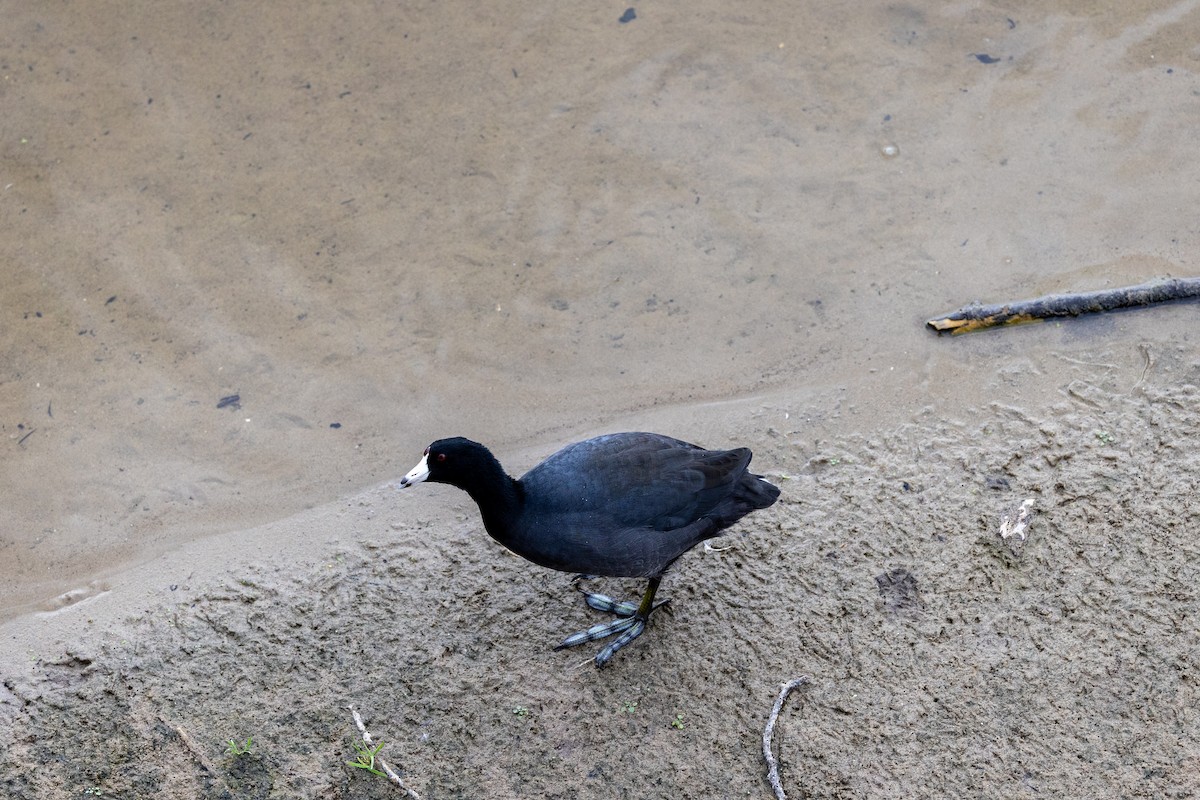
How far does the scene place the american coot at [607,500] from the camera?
11.6 ft

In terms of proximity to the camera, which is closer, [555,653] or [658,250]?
[555,653]

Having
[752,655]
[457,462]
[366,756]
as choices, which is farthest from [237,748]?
[752,655]

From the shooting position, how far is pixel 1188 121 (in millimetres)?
5410

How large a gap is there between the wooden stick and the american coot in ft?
4.89

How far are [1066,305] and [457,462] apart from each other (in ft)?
9.25

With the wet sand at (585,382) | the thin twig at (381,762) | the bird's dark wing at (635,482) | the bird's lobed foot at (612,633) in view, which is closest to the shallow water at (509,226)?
the wet sand at (585,382)

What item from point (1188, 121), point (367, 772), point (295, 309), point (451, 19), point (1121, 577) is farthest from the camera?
point (451, 19)

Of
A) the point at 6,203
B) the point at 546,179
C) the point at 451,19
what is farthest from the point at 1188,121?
the point at 6,203

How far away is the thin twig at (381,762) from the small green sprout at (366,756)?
0.02 m

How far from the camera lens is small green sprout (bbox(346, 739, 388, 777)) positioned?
3.39 metres

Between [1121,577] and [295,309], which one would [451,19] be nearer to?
[295,309]

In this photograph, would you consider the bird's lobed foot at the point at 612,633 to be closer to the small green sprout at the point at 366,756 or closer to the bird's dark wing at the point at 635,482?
the bird's dark wing at the point at 635,482

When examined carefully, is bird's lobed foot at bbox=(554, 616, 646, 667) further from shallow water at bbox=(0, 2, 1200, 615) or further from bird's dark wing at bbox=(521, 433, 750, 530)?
shallow water at bbox=(0, 2, 1200, 615)

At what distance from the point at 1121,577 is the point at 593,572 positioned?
1.92 metres
